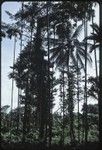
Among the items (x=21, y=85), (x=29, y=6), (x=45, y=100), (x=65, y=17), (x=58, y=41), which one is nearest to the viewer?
(x=65, y=17)

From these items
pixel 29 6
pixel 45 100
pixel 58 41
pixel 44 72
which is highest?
pixel 29 6

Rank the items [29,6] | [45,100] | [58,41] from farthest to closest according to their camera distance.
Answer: [45,100] → [58,41] → [29,6]

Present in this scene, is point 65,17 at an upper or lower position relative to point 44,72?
upper

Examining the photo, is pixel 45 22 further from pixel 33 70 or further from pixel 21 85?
pixel 21 85

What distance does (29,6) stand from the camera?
45.3 m

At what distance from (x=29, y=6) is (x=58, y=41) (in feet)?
20.3

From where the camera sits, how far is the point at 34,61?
51.3m

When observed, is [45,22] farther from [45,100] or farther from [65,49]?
[45,100]

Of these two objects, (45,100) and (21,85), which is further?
(21,85)

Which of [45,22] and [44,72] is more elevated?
[45,22]

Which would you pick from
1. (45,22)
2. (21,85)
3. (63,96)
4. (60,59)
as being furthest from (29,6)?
(21,85)

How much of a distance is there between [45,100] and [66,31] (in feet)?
36.5

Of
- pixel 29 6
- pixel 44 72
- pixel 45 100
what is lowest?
pixel 45 100

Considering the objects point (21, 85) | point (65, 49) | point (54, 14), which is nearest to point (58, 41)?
point (65, 49)
